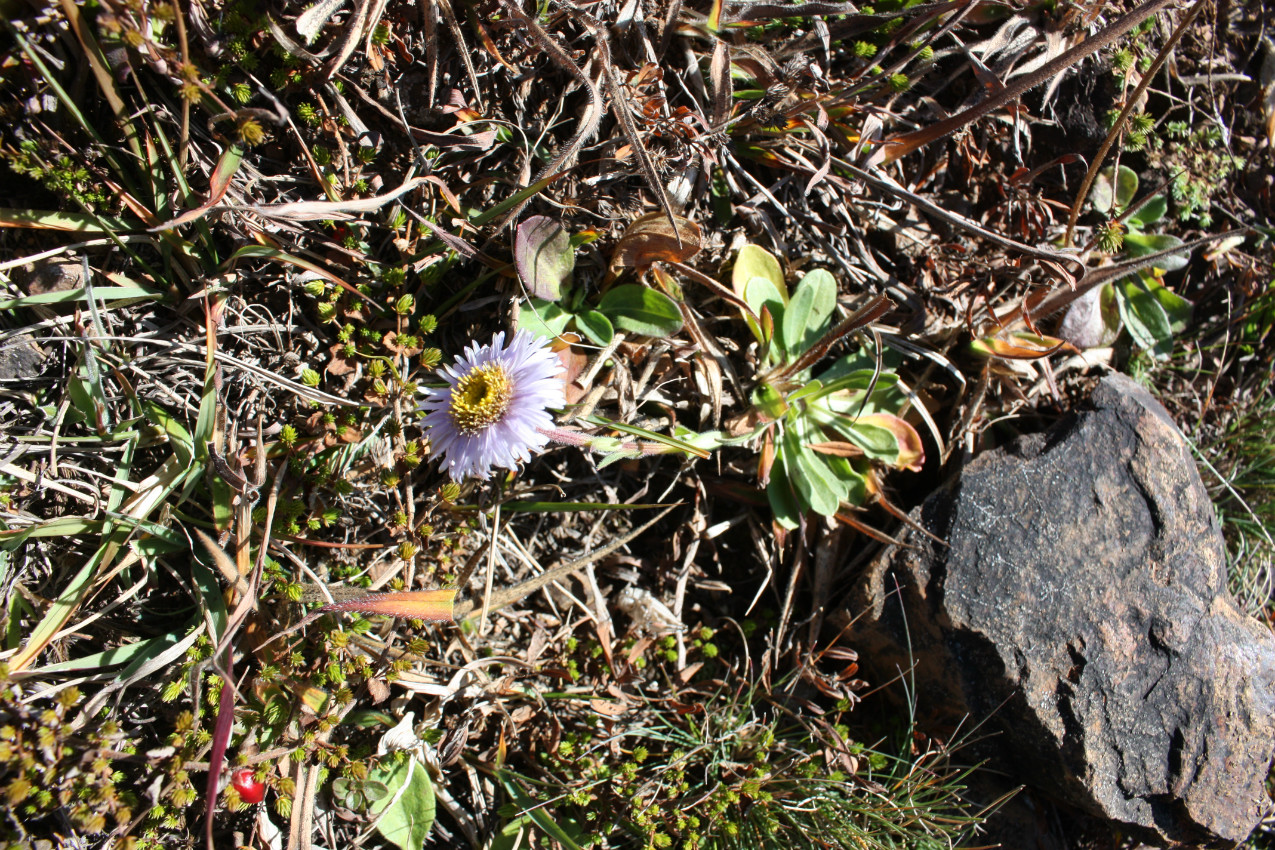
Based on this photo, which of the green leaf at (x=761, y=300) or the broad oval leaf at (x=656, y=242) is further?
the green leaf at (x=761, y=300)

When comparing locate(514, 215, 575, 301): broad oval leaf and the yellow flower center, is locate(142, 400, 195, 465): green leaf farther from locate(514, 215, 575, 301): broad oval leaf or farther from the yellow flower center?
locate(514, 215, 575, 301): broad oval leaf

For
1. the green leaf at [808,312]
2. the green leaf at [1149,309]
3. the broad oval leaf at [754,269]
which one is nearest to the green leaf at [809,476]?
the green leaf at [808,312]

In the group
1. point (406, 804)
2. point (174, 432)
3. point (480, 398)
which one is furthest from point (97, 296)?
point (406, 804)

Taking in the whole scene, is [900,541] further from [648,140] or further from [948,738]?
[648,140]

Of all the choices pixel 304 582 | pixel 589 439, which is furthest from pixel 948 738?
pixel 304 582

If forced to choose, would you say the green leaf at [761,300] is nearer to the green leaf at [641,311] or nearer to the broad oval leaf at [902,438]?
the green leaf at [641,311]

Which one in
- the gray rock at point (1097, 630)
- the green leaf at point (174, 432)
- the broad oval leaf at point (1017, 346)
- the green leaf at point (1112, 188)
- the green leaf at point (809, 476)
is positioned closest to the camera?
the green leaf at point (174, 432)

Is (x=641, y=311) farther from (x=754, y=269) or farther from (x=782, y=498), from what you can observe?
(x=782, y=498)

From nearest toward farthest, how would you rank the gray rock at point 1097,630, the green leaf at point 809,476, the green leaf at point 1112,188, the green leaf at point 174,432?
the green leaf at point 174,432
the gray rock at point 1097,630
the green leaf at point 809,476
the green leaf at point 1112,188
